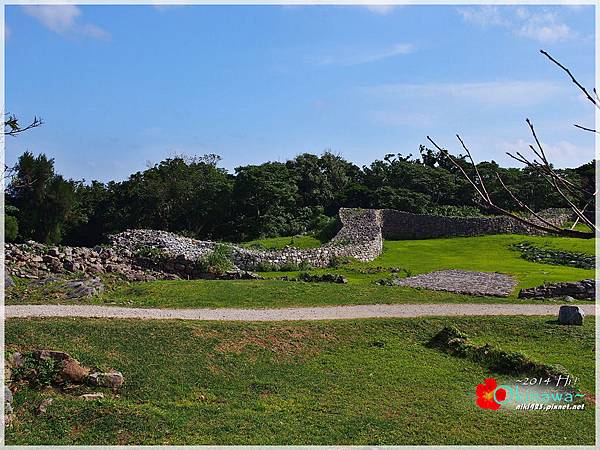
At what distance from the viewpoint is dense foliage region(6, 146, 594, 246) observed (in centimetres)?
3731

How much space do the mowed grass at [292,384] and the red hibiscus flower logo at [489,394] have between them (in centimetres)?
16

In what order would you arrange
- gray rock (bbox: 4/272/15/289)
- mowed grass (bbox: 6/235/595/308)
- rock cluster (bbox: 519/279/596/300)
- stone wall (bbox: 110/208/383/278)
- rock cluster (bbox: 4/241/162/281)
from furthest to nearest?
stone wall (bbox: 110/208/383/278) → rock cluster (bbox: 4/241/162/281) → rock cluster (bbox: 519/279/596/300) → gray rock (bbox: 4/272/15/289) → mowed grass (bbox: 6/235/595/308)

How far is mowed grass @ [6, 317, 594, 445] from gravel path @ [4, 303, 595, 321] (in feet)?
3.12

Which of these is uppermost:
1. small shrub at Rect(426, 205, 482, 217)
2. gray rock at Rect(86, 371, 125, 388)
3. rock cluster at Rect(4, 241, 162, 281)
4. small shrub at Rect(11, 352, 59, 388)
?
small shrub at Rect(426, 205, 482, 217)

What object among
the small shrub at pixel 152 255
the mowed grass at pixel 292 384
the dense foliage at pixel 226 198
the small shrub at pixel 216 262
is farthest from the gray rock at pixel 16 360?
the dense foliage at pixel 226 198

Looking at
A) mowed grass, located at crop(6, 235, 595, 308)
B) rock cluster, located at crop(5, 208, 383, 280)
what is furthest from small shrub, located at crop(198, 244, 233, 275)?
mowed grass, located at crop(6, 235, 595, 308)

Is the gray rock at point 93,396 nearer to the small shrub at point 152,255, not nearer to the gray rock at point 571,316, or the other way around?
the gray rock at point 571,316

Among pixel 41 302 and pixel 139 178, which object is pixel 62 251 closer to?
pixel 41 302

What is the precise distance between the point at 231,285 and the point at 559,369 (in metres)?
10.4

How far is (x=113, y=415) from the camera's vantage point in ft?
27.4

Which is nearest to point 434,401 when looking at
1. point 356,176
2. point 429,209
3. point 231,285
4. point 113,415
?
point 113,415

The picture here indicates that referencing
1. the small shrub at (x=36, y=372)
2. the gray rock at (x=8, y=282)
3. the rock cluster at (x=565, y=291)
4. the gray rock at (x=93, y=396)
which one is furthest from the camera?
the rock cluster at (x=565, y=291)

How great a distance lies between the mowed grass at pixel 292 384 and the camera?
8.09m

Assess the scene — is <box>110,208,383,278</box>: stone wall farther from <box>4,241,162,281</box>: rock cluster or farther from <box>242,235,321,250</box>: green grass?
<box>242,235,321,250</box>: green grass
